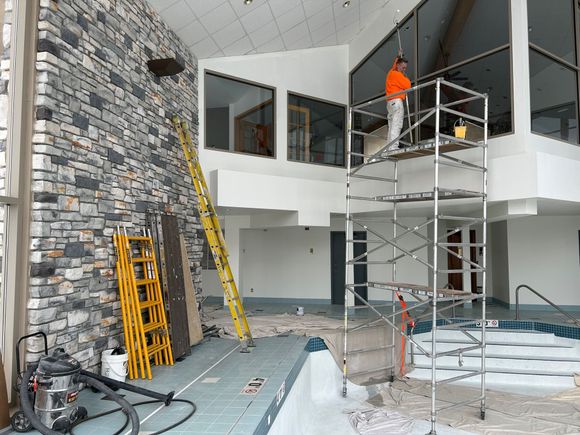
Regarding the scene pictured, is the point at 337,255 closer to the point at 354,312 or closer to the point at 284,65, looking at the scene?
the point at 354,312

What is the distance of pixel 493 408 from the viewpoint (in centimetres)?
522

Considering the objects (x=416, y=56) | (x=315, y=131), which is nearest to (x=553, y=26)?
(x=416, y=56)

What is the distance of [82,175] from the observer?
3.89 m

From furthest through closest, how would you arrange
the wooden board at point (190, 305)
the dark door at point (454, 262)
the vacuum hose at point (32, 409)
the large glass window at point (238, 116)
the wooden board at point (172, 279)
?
the dark door at point (454, 262)
the large glass window at point (238, 116)
the wooden board at point (190, 305)
the wooden board at point (172, 279)
the vacuum hose at point (32, 409)

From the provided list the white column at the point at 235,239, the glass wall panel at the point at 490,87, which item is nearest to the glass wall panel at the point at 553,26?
the glass wall panel at the point at 490,87

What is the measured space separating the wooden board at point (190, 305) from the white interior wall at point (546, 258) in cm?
659

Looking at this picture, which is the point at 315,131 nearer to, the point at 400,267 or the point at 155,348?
the point at 400,267

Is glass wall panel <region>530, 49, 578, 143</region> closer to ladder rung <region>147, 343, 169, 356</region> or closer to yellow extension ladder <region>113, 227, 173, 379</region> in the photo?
yellow extension ladder <region>113, 227, 173, 379</region>

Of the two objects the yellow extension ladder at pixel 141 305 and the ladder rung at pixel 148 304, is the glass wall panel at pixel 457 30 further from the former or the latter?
the ladder rung at pixel 148 304

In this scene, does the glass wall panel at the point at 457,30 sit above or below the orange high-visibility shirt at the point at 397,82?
above

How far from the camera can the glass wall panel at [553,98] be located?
5.75m

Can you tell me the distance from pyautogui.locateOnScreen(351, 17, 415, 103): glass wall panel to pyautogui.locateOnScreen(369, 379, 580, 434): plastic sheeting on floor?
15.9 feet

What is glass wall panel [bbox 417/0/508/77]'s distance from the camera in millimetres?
5922

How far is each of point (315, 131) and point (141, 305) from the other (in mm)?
5188
